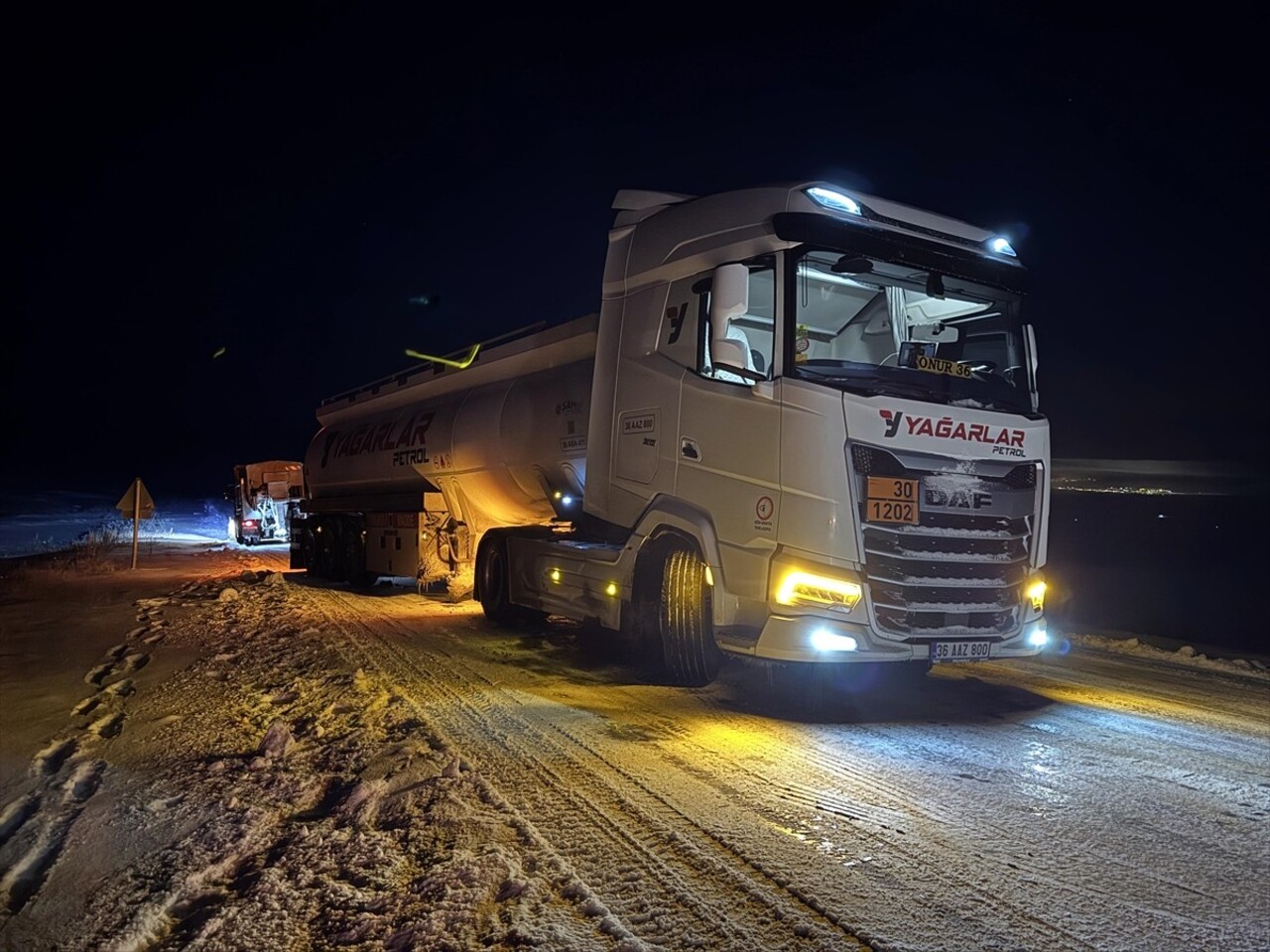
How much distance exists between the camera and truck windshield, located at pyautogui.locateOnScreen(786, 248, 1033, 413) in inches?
258

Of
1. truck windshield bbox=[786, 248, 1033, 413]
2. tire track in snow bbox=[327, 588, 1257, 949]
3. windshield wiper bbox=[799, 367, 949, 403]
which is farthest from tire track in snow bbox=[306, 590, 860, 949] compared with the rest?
truck windshield bbox=[786, 248, 1033, 413]

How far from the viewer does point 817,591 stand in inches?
244

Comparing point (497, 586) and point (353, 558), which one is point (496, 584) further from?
point (353, 558)

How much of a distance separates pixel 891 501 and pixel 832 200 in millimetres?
2300

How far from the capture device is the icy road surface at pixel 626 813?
340 cm

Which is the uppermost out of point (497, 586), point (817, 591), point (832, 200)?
point (832, 200)

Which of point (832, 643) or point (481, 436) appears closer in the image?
point (832, 643)

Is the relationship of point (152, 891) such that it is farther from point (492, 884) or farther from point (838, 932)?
point (838, 932)

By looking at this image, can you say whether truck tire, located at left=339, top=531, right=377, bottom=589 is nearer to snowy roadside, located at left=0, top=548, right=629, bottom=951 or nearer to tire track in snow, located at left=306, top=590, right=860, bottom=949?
snowy roadside, located at left=0, top=548, right=629, bottom=951

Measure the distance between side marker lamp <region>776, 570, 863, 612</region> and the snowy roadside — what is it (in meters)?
2.45

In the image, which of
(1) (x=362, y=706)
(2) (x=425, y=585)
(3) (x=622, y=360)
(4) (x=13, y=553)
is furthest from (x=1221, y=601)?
(4) (x=13, y=553)

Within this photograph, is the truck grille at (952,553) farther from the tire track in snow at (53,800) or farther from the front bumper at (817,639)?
the tire track in snow at (53,800)

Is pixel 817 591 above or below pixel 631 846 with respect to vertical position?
above

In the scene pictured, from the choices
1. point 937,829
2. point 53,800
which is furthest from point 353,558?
point 937,829
